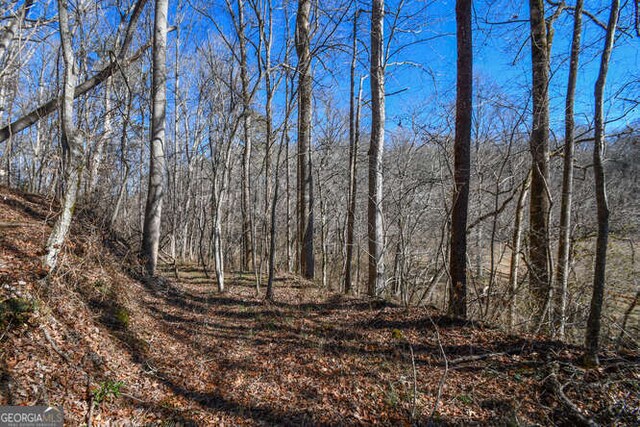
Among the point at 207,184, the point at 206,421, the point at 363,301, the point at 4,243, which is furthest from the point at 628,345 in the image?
the point at 207,184

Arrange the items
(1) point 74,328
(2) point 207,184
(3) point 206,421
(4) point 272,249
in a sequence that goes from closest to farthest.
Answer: (3) point 206,421, (1) point 74,328, (4) point 272,249, (2) point 207,184

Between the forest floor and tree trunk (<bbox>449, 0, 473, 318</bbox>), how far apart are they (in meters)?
0.65

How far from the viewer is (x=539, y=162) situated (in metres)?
5.29

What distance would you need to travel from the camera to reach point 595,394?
287 centimetres

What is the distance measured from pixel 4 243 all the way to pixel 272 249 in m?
3.86

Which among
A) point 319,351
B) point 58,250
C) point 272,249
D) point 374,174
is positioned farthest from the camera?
point 374,174

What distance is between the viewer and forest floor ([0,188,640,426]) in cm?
266

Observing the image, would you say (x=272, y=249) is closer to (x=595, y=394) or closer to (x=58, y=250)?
(x=58, y=250)

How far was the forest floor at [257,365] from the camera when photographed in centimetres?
266

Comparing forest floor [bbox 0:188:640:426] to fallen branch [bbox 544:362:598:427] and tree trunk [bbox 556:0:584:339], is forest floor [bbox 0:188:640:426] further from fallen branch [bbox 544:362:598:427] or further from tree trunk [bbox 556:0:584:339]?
tree trunk [bbox 556:0:584:339]

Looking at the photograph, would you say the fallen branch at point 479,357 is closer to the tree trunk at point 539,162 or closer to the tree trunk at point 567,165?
the tree trunk at point 539,162

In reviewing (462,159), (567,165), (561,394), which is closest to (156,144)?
(462,159)

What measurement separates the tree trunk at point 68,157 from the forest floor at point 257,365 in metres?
0.34

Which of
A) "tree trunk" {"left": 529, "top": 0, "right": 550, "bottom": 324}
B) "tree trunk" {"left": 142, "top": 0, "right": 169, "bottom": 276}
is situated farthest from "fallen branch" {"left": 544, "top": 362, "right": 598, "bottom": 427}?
"tree trunk" {"left": 142, "top": 0, "right": 169, "bottom": 276}
